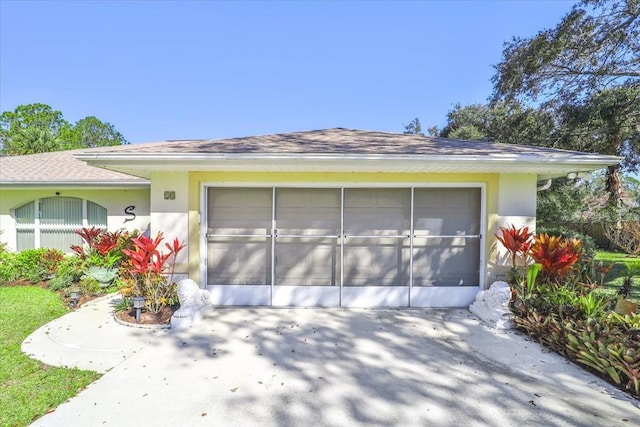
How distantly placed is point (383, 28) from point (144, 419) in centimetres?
1144

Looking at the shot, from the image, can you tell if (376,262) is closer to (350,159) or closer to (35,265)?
(350,159)

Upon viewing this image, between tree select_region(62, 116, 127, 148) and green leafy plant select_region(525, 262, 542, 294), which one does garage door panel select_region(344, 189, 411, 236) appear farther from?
tree select_region(62, 116, 127, 148)

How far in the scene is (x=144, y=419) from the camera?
265cm

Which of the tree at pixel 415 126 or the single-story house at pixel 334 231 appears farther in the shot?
the tree at pixel 415 126

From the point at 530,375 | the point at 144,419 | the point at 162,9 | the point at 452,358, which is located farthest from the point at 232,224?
the point at 162,9

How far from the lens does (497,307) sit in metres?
4.96

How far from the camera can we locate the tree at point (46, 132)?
18.0 m

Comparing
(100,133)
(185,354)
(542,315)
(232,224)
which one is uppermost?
(100,133)

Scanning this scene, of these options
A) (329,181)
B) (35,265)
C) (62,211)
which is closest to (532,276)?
(329,181)

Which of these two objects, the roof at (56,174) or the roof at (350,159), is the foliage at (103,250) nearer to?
the roof at (56,174)

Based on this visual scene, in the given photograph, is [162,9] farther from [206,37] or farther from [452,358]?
[452,358]

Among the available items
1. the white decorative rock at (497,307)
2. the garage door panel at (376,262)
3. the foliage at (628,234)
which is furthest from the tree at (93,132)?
the foliage at (628,234)

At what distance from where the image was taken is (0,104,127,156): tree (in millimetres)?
18016

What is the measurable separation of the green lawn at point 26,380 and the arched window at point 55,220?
4237mm
